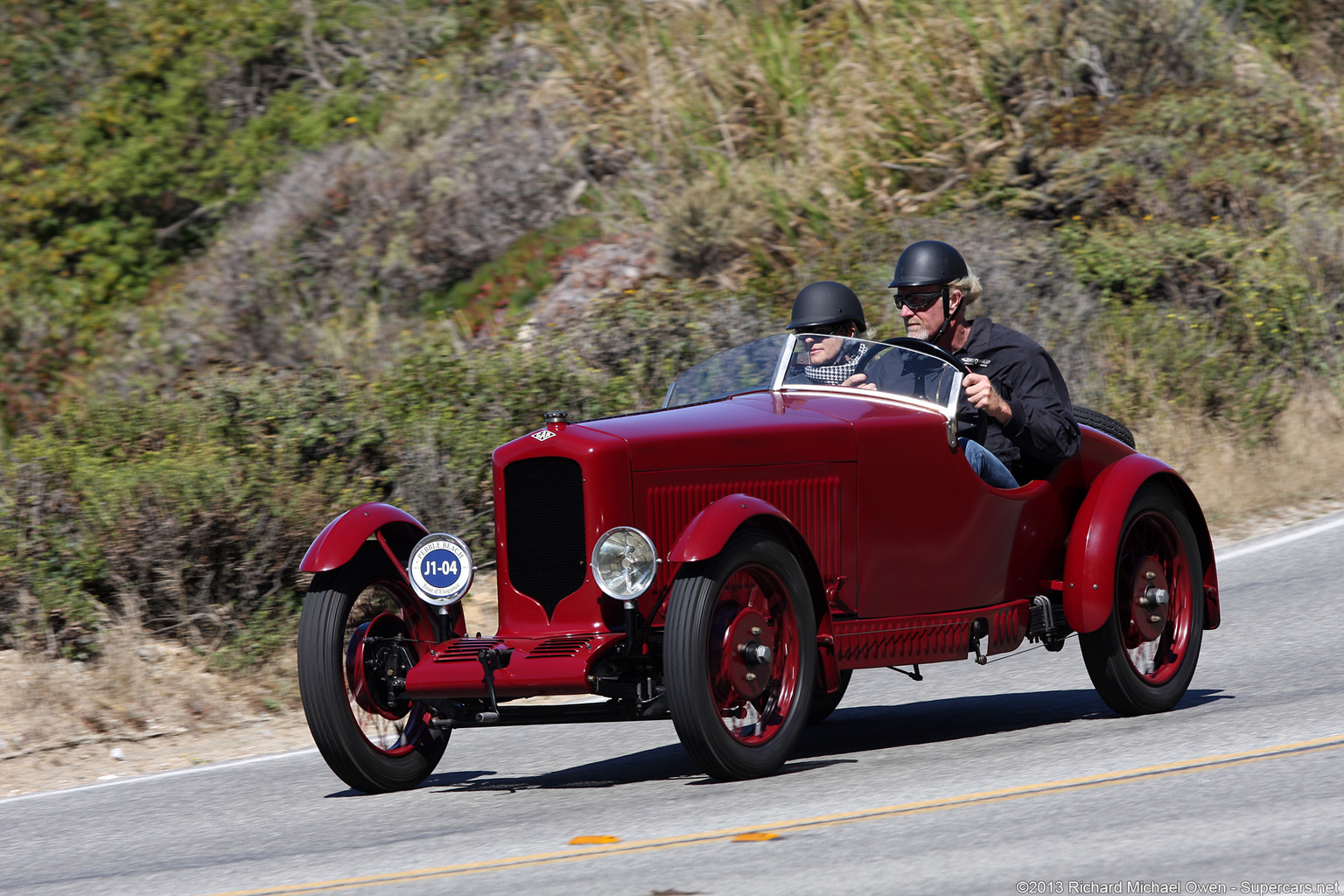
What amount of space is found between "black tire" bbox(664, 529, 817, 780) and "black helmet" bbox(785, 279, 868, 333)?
5.12ft

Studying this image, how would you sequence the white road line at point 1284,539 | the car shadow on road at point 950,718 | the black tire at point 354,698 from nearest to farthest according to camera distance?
1. the black tire at point 354,698
2. the car shadow on road at point 950,718
3. the white road line at point 1284,539

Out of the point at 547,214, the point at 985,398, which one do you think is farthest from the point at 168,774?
the point at 547,214

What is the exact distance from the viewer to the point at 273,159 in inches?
795

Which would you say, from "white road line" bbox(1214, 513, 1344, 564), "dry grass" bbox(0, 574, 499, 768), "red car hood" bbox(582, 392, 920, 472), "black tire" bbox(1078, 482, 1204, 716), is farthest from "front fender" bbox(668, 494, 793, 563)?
"white road line" bbox(1214, 513, 1344, 564)

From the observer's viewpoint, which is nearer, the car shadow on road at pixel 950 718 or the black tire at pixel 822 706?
the car shadow on road at pixel 950 718

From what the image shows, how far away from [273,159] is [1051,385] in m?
15.6

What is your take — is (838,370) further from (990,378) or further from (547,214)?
(547,214)

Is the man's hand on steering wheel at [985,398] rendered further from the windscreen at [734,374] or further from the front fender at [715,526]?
the front fender at [715,526]

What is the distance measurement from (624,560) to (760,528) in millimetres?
503

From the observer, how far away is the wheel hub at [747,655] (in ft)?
17.9

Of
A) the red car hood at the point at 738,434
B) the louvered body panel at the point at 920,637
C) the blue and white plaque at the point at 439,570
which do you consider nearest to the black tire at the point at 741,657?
the louvered body panel at the point at 920,637

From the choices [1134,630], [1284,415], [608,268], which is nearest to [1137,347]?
[1284,415]

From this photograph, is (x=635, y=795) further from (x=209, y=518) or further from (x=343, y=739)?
(x=209, y=518)

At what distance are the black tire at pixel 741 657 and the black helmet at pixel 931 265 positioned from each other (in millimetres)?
1901
